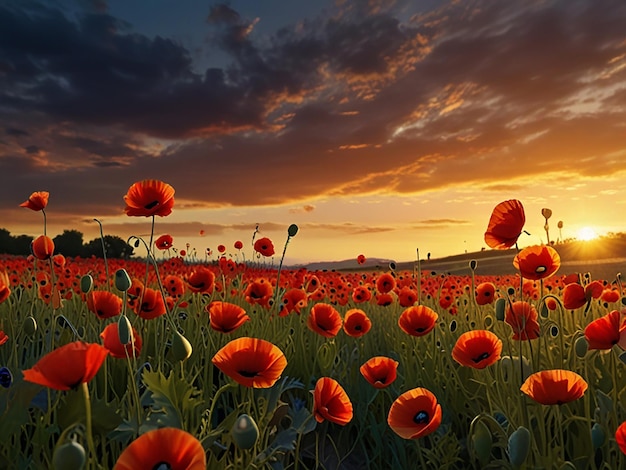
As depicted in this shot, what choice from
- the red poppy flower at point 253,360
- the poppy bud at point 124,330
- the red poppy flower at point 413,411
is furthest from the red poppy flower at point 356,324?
the poppy bud at point 124,330

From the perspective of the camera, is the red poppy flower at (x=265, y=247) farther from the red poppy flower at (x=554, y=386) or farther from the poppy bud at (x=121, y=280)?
the red poppy flower at (x=554, y=386)

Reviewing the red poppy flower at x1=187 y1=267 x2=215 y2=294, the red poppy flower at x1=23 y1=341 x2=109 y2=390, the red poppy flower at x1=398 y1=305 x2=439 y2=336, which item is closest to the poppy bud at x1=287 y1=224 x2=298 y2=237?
the red poppy flower at x1=187 y1=267 x2=215 y2=294

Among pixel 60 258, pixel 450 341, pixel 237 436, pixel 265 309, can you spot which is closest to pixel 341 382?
pixel 450 341

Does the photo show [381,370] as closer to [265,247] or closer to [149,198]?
[149,198]

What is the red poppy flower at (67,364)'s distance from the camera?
3.73 ft

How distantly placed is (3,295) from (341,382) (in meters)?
1.72

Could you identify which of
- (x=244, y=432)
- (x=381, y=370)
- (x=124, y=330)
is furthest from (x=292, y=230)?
(x=244, y=432)

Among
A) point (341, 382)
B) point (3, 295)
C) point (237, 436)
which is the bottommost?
point (341, 382)

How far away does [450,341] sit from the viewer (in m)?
3.90

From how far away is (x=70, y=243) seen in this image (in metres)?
18.0

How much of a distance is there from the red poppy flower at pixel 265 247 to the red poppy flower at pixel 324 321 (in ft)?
6.24

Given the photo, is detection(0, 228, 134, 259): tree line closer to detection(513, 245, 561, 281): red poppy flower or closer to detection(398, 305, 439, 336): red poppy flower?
detection(398, 305, 439, 336): red poppy flower

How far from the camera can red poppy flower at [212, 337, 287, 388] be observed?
1.71 meters

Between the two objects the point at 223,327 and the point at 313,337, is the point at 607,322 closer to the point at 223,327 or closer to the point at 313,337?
the point at 223,327
